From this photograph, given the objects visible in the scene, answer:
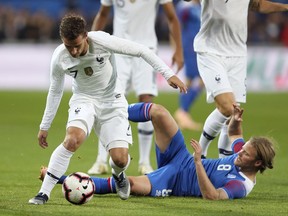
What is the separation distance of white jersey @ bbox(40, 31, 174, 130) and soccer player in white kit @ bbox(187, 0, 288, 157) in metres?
1.74

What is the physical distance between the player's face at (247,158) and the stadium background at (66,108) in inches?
13.6

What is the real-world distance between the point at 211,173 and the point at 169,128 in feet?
1.99

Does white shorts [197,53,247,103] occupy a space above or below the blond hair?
above

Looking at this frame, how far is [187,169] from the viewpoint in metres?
8.31

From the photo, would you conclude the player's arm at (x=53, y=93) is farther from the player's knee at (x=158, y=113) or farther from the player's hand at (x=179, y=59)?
the player's hand at (x=179, y=59)

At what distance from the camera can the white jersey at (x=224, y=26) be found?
32.3ft

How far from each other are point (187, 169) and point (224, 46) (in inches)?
83.0

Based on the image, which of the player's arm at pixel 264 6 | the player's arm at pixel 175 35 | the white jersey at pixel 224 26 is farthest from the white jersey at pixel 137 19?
the player's arm at pixel 264 6

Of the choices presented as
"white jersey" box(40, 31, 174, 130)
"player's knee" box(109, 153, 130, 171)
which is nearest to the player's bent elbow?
"player's knee" box(109, 153, 130, 171)

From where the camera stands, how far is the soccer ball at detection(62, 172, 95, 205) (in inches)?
300

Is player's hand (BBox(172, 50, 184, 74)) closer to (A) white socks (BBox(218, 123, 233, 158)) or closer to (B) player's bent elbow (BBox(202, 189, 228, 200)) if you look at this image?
(A) white socks (BBox(218, 123, 233, 158))

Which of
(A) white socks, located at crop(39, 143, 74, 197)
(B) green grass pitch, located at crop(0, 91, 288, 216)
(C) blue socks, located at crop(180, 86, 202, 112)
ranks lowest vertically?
(B) green grass pitch, located at crop(0, 91, 288, 216)

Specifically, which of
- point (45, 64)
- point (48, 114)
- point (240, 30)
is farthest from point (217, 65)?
point (45, 64)

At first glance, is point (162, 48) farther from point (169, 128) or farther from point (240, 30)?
point (169, 128)
